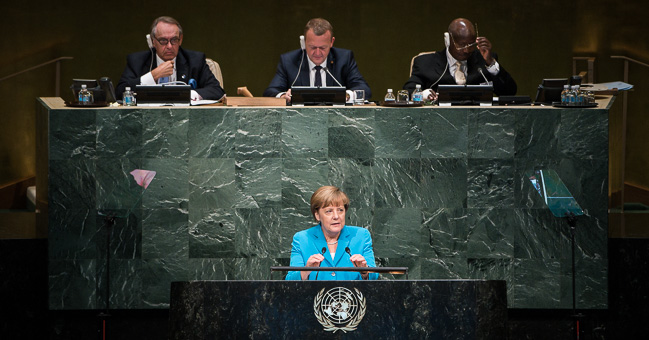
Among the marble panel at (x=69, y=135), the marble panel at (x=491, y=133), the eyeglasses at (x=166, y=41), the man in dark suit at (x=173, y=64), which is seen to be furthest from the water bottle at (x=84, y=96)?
the marble panel at (x=491, y=133)

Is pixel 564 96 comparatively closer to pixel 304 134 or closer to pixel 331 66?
pixel 304 134

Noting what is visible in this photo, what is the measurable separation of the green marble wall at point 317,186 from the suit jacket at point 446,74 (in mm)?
1273

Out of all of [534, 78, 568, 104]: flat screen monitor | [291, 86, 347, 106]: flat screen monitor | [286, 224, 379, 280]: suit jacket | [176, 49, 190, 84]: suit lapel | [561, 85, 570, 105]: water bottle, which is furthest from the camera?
[176, 49, 190, 84]: suit lapel

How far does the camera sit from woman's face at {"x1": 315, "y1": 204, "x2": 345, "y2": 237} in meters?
3.70

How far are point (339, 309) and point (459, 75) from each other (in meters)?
3.43

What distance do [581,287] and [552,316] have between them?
231mm

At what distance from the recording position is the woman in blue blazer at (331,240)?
12.1 feet

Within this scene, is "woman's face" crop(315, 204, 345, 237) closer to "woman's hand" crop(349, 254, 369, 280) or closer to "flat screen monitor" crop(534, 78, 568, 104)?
"woman's hand" crop(349, 254, 369, 280)

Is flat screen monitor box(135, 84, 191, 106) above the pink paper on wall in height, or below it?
above

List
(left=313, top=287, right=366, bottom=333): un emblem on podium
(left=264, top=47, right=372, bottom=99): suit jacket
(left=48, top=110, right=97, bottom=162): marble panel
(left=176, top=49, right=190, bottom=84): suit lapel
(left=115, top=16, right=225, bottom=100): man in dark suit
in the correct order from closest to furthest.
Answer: (left=313, top=287, right=366, bottom=333): un emblem on podium < (left=48, top=110, right=97, bottom=162): marble panel < (left=115, top=16, right=225, bottom=100): man in dark suit < (left=176, top=49, right=190, bottom=84): suit lapel < (left=264, top=47, right=372, bottom=99): suit jacket

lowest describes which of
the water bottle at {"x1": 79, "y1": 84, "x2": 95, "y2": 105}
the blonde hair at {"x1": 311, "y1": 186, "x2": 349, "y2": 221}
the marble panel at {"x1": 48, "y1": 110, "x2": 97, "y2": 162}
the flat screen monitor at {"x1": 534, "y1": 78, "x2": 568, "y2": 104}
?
the blonde hair at {"x1": 311, "y1": 186, "x2": 349, "y2": 221}

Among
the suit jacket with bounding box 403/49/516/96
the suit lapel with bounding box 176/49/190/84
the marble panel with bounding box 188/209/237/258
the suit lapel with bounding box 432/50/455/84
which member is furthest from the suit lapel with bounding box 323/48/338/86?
the marble panel with bounding box 188/209/237/258

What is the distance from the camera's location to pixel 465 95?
4.82m

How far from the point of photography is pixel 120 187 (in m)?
4.60
